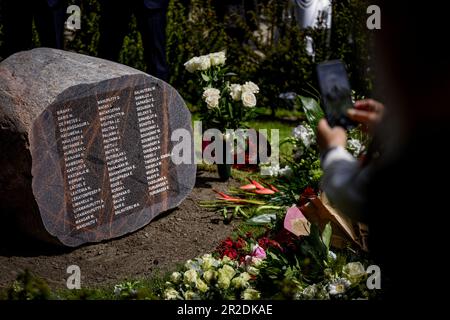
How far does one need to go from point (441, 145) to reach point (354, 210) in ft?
0.94

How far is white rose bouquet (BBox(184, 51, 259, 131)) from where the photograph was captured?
489 centimetres

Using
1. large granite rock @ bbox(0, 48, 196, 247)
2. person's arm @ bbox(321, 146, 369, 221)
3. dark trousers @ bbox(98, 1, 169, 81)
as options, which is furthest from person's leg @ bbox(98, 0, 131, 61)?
person's arm @ bbox(321, 146, 369, 221)

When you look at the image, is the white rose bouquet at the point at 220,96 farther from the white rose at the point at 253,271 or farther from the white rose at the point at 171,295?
the white rose at the point at 171,295

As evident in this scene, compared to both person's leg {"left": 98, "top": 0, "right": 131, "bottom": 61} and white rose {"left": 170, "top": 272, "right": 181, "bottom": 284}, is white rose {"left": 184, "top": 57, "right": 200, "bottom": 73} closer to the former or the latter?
person's leg {"left": 98, "top": 0, "right": 131, "bottom": 61}

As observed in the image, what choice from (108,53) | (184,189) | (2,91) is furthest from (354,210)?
(108,53)

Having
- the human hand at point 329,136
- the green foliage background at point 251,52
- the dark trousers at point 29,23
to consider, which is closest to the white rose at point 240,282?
the human hand at point 329,136

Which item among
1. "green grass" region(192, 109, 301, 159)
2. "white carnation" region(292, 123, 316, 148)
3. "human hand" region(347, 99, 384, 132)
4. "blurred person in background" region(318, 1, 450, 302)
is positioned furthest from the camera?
"green grass" region(192, 109, 301, 159)

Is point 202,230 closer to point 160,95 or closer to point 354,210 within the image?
point 160,95

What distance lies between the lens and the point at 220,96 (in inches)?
198

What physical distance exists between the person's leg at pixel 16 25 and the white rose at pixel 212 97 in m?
1.70

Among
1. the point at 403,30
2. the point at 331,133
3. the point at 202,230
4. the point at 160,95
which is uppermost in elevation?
the point at 403,30

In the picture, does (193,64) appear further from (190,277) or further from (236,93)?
(190,277)
